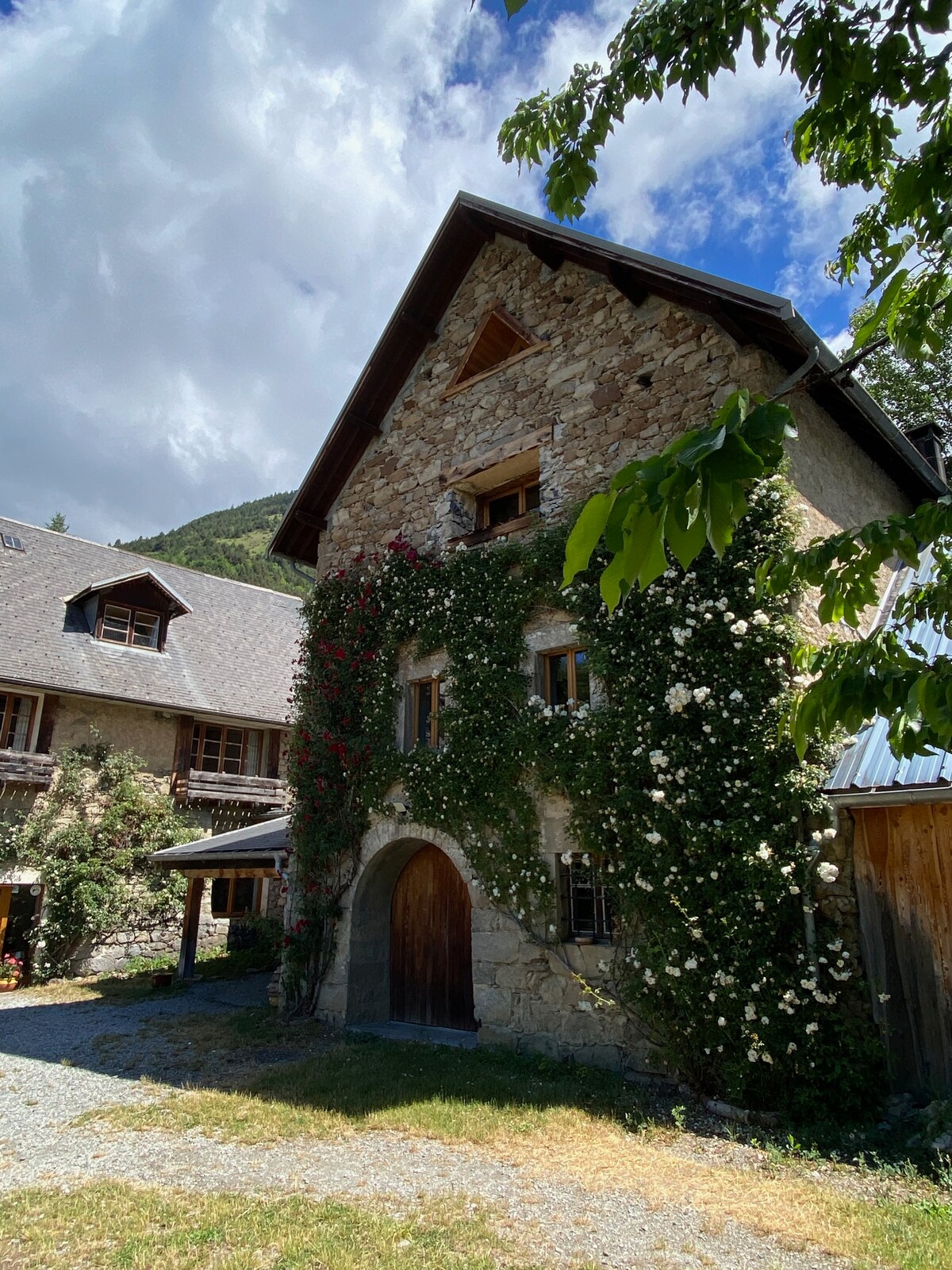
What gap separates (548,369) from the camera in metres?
8.96

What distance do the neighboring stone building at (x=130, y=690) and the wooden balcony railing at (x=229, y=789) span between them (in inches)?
0.9

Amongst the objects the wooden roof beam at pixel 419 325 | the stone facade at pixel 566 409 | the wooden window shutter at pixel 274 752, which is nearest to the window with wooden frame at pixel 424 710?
the stone facade at pixel 566 409

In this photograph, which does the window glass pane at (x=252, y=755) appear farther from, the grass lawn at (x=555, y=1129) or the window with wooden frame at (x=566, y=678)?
the window with wooden frame at (x=566, y=678)

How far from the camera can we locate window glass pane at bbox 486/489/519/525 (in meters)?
9.59

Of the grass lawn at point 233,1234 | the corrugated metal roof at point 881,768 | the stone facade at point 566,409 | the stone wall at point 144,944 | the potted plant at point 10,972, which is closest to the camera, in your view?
the grass lawn at point 233,1234

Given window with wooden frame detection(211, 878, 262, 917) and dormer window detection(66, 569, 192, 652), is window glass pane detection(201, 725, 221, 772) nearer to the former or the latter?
dormer window detection(66, 569, 192, 652)

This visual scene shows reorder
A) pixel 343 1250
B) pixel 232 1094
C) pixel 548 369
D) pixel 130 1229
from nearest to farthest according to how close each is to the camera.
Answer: pixel 343 1250 → pixel 130 1229 → pixel 232 1094 → pixel 548 369

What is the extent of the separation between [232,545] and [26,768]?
211 feet

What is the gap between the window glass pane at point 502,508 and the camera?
9594 mm

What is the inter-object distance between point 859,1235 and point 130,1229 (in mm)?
3620

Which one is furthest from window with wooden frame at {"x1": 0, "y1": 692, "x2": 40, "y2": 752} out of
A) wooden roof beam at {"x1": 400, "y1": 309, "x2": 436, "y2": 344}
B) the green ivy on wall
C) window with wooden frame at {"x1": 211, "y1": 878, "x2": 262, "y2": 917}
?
wooden roof beam at {"x1": 400, "y1": 309, "x2": 436, "y2": 344}

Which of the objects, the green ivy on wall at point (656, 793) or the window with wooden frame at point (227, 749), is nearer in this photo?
the green ivy on wall at point (656, 793)

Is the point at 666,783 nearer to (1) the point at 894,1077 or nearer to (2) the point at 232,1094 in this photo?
(1) the point at 894,1077

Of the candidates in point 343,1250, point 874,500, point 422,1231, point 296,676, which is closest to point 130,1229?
point 343,1250
